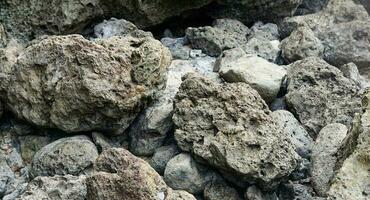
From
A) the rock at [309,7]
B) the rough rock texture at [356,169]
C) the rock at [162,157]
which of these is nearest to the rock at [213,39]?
the rock at [309,7]

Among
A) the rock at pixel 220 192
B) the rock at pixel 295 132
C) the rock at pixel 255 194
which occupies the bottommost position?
the rock at pixel 220 192

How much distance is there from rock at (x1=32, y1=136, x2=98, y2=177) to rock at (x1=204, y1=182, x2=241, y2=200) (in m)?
0.77

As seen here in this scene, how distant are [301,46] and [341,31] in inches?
22.0

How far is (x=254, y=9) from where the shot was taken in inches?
216

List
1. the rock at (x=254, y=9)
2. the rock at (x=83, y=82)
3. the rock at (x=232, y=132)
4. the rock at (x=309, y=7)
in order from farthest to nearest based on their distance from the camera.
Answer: the rock at (x=309, y=7) → the rock at (x=254, y=9) → the rock at (x=83, y=82) → the rock at (x=232, y=132)

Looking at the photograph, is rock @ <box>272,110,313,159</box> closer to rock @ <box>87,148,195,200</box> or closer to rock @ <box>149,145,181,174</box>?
rock @ <box>149,145,181,174</box>

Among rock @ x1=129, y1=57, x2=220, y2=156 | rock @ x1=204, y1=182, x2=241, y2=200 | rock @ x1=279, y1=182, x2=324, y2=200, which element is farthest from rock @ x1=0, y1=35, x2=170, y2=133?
rock @ x1=279, y1=182, x2=324, y2=200

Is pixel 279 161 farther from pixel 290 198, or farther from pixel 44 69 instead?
pixel 44 69

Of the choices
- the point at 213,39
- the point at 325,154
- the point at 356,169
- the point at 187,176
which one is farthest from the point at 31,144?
the point at 356,169

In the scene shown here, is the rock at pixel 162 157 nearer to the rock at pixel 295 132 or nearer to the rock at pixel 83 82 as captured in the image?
the rock at pixel 83 82

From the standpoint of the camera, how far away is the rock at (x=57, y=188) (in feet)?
10.5

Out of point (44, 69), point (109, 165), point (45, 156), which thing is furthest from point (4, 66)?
point (109, 165)

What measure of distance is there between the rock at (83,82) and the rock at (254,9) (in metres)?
1.66

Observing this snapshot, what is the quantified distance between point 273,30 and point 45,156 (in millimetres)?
2696
